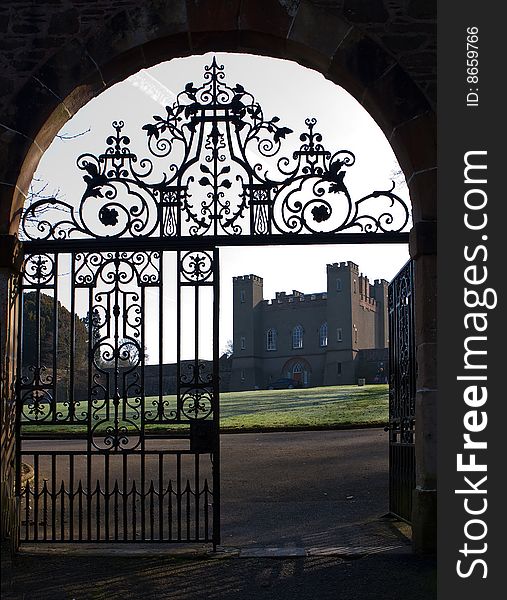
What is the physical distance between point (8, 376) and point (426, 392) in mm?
3645

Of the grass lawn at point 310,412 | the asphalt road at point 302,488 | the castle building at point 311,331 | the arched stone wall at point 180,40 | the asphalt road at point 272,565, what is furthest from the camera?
the castle building at point 311,331

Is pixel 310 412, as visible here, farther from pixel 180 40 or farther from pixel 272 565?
pixel 180 40

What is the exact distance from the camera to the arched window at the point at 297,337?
227 ft

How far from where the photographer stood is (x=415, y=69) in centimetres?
748

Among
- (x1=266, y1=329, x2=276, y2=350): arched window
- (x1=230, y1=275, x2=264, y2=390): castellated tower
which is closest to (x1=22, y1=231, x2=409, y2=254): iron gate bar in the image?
(x1=230, y1=275, x2=264, y2=390): castellated tower

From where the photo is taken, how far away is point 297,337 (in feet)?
229

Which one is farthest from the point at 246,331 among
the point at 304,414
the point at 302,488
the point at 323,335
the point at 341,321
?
the point at 302,488

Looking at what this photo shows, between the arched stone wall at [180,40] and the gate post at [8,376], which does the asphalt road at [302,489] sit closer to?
the gate post at [8,376]

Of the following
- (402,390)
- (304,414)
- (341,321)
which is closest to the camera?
(402,390)

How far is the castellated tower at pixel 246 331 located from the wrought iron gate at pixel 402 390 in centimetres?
6108

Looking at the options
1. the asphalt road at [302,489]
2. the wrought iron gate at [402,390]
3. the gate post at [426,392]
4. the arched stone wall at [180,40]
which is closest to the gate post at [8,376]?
the arched stone wall at [180,40]

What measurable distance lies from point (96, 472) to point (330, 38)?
8283mm

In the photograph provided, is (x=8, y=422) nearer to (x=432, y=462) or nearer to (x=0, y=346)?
(x=0, y=346)

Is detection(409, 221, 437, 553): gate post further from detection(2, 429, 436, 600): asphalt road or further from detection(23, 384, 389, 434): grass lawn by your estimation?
detection(23, 384, 389, 434): grass lawn
